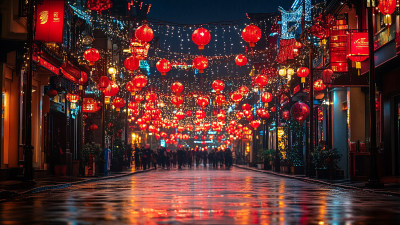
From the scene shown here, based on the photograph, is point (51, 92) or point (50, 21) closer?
point (50, 21)

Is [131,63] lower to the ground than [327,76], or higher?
higher

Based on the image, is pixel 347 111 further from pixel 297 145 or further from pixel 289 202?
pixel 289 202

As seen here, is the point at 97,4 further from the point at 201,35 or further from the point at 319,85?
the point at 319,85

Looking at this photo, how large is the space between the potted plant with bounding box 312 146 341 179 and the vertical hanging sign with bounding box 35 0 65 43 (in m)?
14.8

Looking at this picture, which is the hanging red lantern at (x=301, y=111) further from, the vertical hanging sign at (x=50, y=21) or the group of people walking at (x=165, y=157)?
the group of people walking at (x=165, y=157)

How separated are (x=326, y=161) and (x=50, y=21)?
15.4 meters

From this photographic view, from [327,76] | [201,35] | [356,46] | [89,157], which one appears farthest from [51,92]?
[356,46]

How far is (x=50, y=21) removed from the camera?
27.5 metres

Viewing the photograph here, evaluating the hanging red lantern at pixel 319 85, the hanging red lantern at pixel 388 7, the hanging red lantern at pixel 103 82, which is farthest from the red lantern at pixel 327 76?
the hanging red lantern at pixel 103 82

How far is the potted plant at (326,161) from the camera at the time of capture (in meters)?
34.5

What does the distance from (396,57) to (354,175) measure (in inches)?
250

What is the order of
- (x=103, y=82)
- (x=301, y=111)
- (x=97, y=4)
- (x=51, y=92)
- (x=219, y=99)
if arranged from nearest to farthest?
(x=97, y=4) < (x=51, y=92) < (x=103, y=82) < (x=301, y=111) < (x=219, y=99)

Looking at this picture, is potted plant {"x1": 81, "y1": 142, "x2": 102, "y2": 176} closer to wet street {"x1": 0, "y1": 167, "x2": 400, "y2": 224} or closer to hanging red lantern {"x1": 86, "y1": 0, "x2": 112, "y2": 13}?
hanging red lantern {"x1": 86, "y1": 0, "x2": 112, "y2": 13}

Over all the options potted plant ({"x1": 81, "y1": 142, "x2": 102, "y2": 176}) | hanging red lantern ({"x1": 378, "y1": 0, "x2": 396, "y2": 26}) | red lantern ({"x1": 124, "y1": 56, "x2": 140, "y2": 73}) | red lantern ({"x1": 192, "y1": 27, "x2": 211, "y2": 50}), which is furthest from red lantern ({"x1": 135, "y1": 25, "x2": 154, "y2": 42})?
potted plant ({"x1": 81, "y1": 142, "x2": 102, "y2": 176})
